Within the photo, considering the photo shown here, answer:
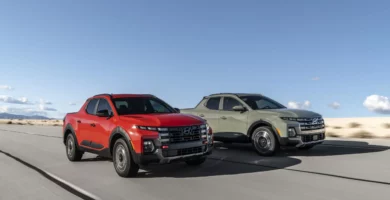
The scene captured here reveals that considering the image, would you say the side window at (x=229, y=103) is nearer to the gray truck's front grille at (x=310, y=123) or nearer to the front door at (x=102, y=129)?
the gray truck's front grille at (x=310, y=123)

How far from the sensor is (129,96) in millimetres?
8789

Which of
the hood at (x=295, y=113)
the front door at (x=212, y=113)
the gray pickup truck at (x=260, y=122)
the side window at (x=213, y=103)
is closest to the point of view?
the gray pickup truck at (x=260, y=122)

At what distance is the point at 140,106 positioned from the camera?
27.9 ft

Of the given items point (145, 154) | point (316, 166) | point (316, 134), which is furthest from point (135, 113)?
point (316, 134)

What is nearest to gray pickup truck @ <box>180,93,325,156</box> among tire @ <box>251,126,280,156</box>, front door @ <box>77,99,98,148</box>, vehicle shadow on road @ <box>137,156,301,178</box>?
tire @ <box>251,126,280,156</box>

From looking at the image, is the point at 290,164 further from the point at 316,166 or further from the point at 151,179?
the point at 151,179

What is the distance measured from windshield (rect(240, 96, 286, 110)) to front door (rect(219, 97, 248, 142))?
30 cm

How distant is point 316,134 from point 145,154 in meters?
5.22

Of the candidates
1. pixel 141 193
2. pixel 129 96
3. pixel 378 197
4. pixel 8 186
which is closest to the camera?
pixel 378 197

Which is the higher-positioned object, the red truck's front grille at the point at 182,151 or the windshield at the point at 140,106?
the windshield at the point at 140,106

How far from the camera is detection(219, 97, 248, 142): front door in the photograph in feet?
34.1

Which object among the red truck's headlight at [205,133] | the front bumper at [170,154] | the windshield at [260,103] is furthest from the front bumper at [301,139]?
the front bumper at [170,154]

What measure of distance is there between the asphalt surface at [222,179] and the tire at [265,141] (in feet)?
0.71

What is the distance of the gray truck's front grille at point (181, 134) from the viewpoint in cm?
693
